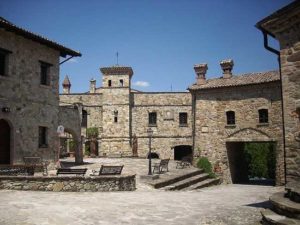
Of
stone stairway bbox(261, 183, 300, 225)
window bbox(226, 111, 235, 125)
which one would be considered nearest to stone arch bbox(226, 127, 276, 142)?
window bbox(226, 111, 235, 125)

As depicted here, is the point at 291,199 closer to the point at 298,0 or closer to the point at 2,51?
the point at 298,0

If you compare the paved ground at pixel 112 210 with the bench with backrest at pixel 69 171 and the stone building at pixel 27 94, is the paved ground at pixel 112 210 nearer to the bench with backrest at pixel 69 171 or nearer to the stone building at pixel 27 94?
the bench with backrest at pixel 69 171

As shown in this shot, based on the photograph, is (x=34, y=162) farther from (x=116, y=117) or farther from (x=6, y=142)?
(x=116, y=117)

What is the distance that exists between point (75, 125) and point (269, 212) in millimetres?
15402

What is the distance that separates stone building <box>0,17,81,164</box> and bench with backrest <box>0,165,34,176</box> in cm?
147

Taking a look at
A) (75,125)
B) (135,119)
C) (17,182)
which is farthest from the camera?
(135,119)

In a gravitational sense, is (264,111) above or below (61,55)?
below

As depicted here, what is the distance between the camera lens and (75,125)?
68.3 feet

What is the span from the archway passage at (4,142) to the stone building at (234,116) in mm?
14425

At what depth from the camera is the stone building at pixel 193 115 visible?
22531 mm

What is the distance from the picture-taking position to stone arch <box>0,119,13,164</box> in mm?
14992

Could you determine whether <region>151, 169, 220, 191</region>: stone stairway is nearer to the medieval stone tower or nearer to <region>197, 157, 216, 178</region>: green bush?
<region>197, 157, 216, 178</region>: green bush

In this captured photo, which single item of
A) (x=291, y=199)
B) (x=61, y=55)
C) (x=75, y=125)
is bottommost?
(x=291, y=199)

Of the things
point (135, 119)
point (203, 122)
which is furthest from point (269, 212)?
point (135, 119)
